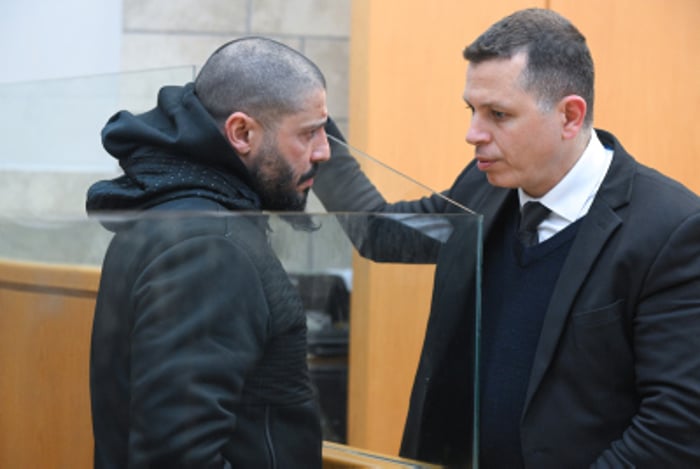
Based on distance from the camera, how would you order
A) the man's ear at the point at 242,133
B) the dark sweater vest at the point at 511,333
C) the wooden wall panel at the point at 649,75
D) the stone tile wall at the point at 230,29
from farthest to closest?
1. the stone tile wall at the point at 230,29
2. the wooden wall panel at the point at 649,75
3. the dark sweater vest at the point at 511,333
4. the man's ear at the point at 242,133

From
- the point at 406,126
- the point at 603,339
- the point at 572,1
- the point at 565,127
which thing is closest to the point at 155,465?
the point at 603,339

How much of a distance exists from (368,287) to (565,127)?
518 millimetres

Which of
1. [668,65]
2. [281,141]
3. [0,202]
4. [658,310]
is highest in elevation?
[668,65]

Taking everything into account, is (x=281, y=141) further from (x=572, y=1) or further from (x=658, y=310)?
(x=572, y=1)

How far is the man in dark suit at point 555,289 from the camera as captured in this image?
137cm

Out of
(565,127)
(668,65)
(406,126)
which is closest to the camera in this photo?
(565,127)

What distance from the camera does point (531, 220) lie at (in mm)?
1577

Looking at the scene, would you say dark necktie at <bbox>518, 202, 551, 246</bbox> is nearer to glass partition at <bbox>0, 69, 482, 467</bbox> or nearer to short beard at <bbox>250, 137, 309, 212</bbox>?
glass partition at <bbox>0, 69, 482, 467</bbox>

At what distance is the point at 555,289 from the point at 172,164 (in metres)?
0.65

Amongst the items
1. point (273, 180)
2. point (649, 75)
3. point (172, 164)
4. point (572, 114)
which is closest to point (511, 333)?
point (572, 114)

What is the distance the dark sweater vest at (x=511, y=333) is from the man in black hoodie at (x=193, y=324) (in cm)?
49

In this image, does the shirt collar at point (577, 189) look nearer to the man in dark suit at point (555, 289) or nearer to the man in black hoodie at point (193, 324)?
the man in dark suit at point (555, 289)

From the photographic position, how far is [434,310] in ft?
4.34

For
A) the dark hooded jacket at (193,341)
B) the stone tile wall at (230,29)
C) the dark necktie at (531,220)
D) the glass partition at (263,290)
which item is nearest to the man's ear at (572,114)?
the dark necktie at (531,220)
